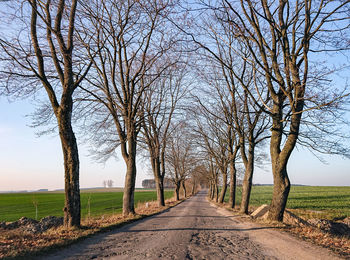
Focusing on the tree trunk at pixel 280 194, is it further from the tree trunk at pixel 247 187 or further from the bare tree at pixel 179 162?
the bare tree at pixel 179 162

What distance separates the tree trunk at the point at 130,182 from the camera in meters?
13.5

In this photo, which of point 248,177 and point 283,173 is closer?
point 283,173

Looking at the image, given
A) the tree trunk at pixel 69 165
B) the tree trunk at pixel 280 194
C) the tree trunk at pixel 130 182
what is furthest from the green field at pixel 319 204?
the tree trunk at pixel 69 165

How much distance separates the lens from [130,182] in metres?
13.7

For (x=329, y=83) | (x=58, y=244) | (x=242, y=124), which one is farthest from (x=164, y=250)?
(x=242, y=124)

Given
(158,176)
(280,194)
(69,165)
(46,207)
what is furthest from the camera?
(46,207)

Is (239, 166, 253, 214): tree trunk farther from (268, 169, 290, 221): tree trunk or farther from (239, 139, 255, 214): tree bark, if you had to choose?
(268, 169, 290, 221): tree trunk

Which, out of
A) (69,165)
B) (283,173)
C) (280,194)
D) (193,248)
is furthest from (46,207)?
(193,248)

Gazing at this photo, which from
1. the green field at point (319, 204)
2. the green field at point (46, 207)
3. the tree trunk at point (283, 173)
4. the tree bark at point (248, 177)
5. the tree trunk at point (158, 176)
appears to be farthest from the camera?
the green field at point (46, 207)

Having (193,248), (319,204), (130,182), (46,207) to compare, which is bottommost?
(46,207)

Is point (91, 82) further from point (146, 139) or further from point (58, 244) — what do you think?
point (58, 244)

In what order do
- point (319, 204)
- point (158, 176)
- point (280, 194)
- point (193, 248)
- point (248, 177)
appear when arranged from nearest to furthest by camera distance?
1. point (193, 248)
2. point (280, 194)
3. point (248, 177)
4. point (158, 176)
5. point (319, 204)

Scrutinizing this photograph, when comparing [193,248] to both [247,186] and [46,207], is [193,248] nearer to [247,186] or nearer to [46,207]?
[247,186]

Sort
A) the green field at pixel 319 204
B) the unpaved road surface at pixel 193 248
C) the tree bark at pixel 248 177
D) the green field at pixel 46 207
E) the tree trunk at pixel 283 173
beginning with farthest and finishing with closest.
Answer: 1. the green field at pixel 46 207
2. the green field at pixel 319 204
3. the tree bark at pixel 248 177
4. the tree trunk at pixel 283 173
5. the unpaved road surface at pixel 193 248
